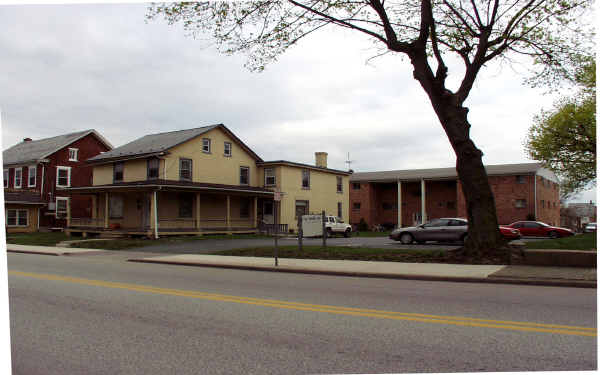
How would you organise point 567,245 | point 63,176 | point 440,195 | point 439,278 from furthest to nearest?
point 440,195 < point 63,176 < point 567,245 < point 439,278

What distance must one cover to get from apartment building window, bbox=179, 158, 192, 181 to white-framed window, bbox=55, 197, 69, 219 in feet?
44.9

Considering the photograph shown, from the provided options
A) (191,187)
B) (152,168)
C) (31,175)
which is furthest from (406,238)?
(31,175)

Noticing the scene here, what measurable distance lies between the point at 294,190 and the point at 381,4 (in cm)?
2405

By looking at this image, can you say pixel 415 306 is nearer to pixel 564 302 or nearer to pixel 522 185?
pixel 564 302

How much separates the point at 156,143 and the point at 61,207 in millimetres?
12523

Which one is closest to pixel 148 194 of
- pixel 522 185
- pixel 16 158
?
pixel 16 158

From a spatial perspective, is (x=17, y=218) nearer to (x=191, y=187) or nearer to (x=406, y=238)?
(x=191, y=187)

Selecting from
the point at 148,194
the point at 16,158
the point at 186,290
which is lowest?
the point at 186,290

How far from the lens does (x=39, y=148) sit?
4319 cm

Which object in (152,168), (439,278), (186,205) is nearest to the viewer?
(439,278)

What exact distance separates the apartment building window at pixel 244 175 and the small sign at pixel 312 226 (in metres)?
18.7

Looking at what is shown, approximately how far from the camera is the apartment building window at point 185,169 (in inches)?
1285

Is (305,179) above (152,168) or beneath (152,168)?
beneath

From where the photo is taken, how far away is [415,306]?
8242 mm
